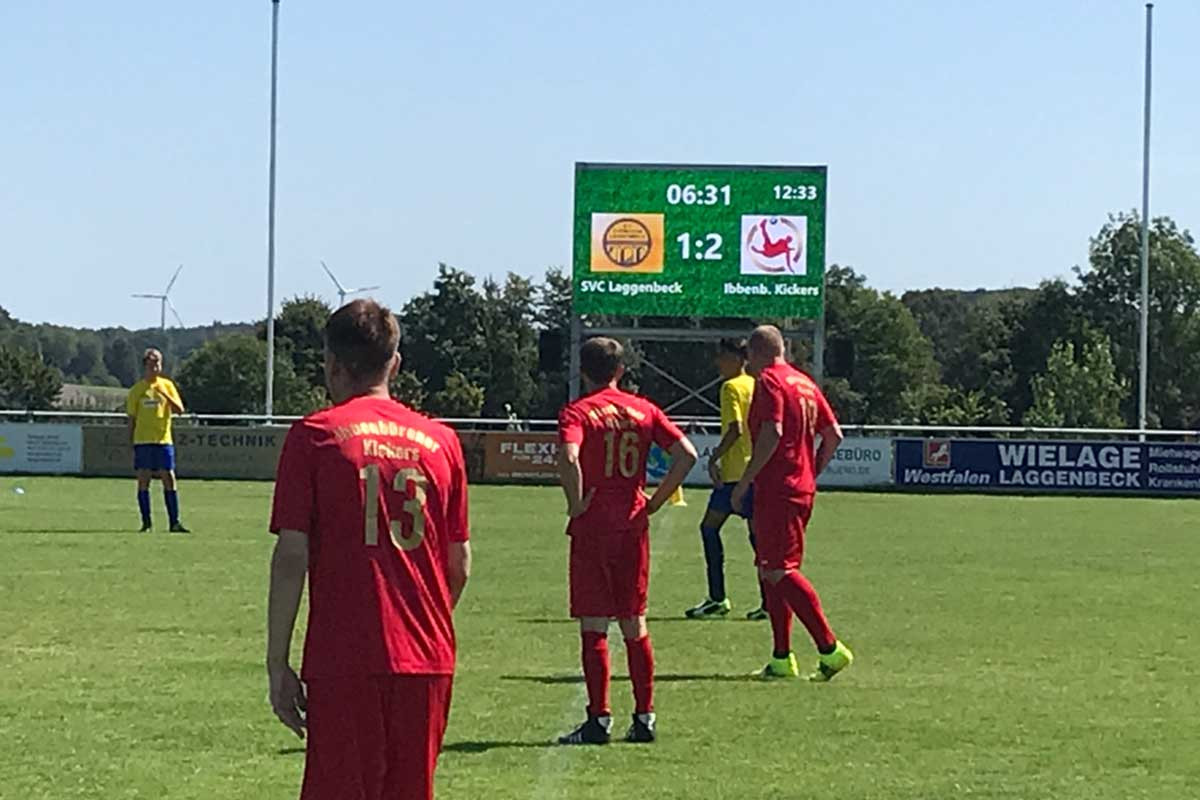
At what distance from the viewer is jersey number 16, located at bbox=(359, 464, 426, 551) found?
5.35 meters

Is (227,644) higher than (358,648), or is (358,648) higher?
(358,648)

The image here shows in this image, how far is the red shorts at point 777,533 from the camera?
439 inches

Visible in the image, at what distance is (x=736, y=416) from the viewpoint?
1469 centimetres

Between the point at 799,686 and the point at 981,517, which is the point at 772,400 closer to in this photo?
the point at 799,686

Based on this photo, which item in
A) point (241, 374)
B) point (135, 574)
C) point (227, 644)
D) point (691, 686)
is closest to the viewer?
point (691, 686)

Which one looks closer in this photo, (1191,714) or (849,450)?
(1191,714)

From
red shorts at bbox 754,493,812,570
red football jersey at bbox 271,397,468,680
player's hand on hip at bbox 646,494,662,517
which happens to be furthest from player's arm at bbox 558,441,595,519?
red football jersey at bbox 271,397,468,680

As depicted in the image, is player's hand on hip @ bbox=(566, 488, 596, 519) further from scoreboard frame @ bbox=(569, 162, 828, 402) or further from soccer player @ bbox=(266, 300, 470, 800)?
scoreboard frame @ bbox=(569, 162, 828, 402)

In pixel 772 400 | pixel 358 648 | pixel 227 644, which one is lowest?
pixel 227 644

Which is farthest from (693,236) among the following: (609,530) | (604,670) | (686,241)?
(604,670)

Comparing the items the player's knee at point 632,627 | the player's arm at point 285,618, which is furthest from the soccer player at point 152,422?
the player's arm at point 285,618

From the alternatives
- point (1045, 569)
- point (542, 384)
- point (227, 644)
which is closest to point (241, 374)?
point (542, 384)

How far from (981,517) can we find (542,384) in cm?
6504

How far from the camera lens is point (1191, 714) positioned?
1045 cm
